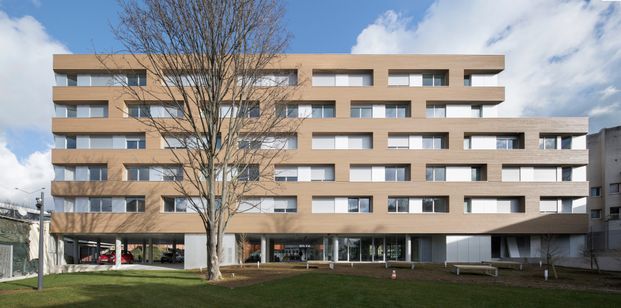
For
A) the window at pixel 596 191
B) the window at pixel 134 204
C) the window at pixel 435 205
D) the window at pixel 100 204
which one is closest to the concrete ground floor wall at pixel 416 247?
the window at pixel 435 205

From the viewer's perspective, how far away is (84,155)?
116ft

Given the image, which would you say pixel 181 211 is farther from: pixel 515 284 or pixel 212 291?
pixel 515 284

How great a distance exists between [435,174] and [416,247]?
734cm

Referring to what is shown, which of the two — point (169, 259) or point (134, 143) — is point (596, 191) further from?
point (134, 143)

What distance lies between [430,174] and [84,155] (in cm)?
3139

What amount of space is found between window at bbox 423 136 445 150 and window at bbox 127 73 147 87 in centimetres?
2659

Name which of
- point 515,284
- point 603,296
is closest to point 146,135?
point 515,284

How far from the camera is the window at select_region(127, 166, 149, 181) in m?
35.9

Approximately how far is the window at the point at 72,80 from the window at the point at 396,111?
29516 mm

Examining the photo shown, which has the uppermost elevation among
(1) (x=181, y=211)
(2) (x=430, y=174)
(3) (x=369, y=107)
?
(3) (x=369, y=107)

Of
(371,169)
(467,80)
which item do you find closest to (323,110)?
(371,169)

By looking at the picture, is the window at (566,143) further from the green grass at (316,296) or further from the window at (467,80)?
the green grass at (316,296)

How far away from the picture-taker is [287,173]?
35.9m

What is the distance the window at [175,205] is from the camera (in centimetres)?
3538
